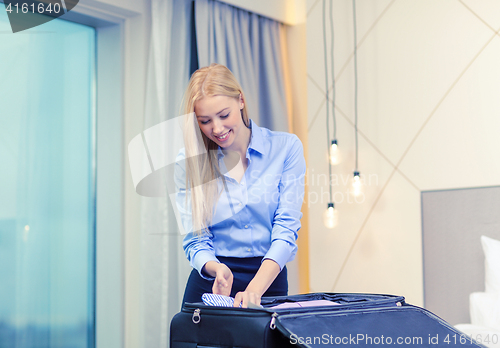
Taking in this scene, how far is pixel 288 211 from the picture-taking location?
1.34m

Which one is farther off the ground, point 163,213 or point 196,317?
point 163,213

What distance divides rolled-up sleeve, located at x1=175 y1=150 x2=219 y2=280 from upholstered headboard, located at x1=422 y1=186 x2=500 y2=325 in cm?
128

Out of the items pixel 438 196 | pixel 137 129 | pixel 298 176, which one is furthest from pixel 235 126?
pixel 438 196

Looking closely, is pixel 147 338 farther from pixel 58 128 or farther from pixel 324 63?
pixel 324 63

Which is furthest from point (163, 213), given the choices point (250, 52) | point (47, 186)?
point (250, 52)

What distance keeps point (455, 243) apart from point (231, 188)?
126cm

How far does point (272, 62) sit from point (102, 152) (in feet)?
3.71

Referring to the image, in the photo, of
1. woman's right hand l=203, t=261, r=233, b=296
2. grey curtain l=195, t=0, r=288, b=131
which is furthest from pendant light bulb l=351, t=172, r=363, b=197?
woman's right hand l=203, t=261, r=233, b=296

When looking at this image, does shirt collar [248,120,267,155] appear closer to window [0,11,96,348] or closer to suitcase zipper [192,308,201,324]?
suitcase zipper [192,308,201,324]

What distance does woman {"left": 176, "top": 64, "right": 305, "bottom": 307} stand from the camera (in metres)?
1.32

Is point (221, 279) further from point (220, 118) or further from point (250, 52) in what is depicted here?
point (250, 52)

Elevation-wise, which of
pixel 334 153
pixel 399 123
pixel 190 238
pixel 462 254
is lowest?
pixel 462 254

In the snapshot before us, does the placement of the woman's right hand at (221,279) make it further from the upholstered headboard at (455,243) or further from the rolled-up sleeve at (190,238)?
the upholstered headboard at (455,243)

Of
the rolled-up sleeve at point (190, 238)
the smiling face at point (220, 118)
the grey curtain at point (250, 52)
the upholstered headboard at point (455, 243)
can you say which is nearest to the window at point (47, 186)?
the grey curtain at point (250, 52)
